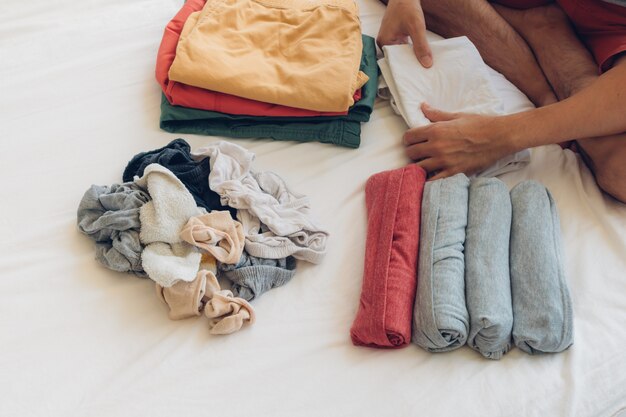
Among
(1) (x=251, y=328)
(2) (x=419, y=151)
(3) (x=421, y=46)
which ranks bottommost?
(1) (x=251, y=328)

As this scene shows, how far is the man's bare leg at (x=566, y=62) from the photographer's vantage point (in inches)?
37.1

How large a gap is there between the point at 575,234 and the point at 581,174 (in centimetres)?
15

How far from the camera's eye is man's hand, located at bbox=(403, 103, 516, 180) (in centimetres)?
97

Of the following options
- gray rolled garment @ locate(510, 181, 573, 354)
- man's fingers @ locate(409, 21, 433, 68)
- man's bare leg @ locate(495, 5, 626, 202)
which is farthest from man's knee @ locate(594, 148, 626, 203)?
man's fingers @ locate(409, 21, 433, 68)

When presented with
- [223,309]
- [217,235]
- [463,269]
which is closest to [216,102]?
[217,235]

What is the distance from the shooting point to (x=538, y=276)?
0.79m

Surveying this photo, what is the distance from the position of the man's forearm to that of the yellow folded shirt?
0.99 feet

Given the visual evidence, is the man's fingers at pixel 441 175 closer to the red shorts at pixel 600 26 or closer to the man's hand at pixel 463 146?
the man's hand at pixel 463 146

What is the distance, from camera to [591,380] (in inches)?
29.4

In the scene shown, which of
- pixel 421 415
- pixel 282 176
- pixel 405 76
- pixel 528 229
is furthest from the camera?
pixel 405 76

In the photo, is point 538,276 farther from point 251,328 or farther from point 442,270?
point 251,328

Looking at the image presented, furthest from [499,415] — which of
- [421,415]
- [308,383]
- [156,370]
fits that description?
[156,370]

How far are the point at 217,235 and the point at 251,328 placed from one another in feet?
0.48

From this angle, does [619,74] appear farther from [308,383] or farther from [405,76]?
[308,383]
